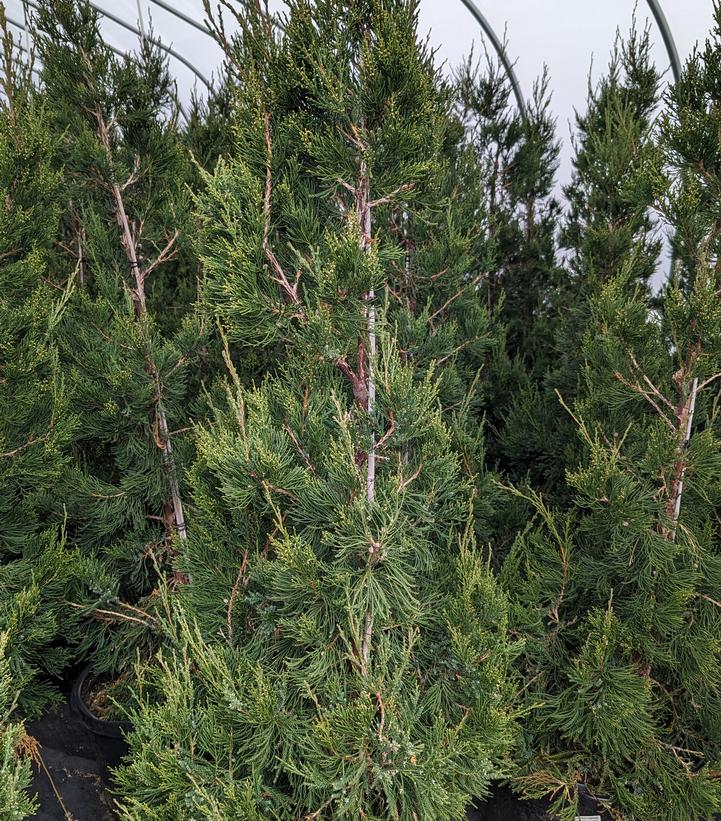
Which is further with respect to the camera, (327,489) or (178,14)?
(178,14)

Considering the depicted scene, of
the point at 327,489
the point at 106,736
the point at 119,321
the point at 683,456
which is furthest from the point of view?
the point at 106,736

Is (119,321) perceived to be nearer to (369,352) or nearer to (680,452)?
(369,352)

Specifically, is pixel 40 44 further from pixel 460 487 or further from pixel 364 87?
pixel 460 487

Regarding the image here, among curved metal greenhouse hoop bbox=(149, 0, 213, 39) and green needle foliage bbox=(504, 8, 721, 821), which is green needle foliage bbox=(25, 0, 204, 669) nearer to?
green needle foliage bbox=(504, 8, 721, 821)

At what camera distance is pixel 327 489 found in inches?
75.1

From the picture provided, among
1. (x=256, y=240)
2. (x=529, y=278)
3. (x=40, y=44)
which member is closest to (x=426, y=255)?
(x=256, y=240)

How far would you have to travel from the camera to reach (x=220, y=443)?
6.39 feet

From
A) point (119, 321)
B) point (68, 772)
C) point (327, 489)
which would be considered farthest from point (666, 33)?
point (68, 772)

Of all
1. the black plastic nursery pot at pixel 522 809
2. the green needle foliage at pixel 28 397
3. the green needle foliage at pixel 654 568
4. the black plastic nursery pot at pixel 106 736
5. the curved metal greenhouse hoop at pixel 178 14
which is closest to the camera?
the green needle foliage at pixel 654 568

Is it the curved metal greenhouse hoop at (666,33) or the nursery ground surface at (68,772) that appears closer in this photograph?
the nursery ground surface at (68,772)

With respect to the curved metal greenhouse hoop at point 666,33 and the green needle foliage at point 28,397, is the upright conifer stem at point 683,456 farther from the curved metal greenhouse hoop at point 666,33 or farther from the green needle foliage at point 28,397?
the curved metal greenhouse hoop at point 666,33

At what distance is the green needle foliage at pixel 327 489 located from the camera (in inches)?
70.9

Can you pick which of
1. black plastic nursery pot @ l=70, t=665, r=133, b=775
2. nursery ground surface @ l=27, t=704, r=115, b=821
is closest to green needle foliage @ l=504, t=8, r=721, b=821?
black plastic nursery pot @ l=70, t=665, r=133, b=775

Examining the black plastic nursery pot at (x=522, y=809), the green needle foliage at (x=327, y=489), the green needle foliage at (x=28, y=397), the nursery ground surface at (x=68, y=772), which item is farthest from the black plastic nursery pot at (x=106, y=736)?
the black plastic nursery pot at (x=522, y=809)
